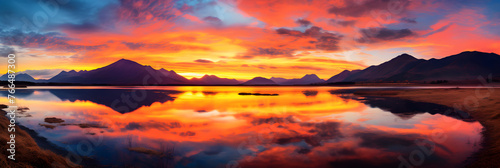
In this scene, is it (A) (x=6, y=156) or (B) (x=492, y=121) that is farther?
(B) (x=492, y=121)

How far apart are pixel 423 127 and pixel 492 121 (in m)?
5.15

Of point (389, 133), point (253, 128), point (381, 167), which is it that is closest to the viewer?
point (381, 167)

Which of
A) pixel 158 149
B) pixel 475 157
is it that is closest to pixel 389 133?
pixel 475 157

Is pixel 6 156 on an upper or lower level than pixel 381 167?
upper

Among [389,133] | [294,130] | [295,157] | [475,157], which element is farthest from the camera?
[294,130]

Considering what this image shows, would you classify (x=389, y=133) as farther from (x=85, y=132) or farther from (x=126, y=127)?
(x=85, y=132)

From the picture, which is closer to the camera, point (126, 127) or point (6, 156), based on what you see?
point (6, 156)

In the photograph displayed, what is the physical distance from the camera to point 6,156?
8062 millimetres

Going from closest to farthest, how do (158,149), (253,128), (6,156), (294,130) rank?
1. (6,156)
2. (158,149)
3. (294,130)
4. (253,128)

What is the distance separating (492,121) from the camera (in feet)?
59.0

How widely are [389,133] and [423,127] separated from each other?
4.31m

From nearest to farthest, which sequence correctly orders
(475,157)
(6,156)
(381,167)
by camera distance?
(6,156)
(381,167)
(475,157)

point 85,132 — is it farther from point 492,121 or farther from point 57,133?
point 492,121

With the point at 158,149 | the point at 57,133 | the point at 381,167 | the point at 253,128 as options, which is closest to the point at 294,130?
the point at 253,128
